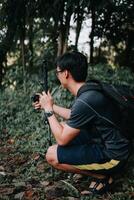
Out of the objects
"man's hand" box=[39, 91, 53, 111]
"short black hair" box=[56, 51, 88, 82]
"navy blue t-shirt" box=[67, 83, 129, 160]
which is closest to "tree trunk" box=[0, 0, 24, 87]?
"man's hand" box=[39, 91, 53, 111]

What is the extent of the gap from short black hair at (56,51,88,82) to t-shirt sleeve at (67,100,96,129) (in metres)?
0.35

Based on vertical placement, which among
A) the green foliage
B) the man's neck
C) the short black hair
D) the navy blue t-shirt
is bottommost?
the green foliage

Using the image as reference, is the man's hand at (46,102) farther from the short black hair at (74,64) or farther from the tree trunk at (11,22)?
the tree trunk at (11,22)

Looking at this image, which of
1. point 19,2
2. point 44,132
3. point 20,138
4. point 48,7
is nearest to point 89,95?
point 44,132

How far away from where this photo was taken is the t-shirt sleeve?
4.62 m

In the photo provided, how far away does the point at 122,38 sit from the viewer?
41.7 ft

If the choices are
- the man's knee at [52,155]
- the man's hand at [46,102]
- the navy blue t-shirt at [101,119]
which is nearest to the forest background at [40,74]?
the man's knee at [52,155]

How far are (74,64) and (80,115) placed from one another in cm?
57

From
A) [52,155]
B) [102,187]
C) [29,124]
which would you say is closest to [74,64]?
[52,155]

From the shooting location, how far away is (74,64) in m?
4.75

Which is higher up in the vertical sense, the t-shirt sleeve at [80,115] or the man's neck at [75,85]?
the man's neck at [75,85]

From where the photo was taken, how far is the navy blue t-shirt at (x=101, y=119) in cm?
462

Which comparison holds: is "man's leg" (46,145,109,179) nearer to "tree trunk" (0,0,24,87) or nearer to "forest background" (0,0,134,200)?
"forest background" (0,0,134,200)

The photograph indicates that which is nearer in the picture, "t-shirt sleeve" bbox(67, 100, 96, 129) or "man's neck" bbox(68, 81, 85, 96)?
"t-shirt sleeve" bbox(67, 100, 96, 129)
